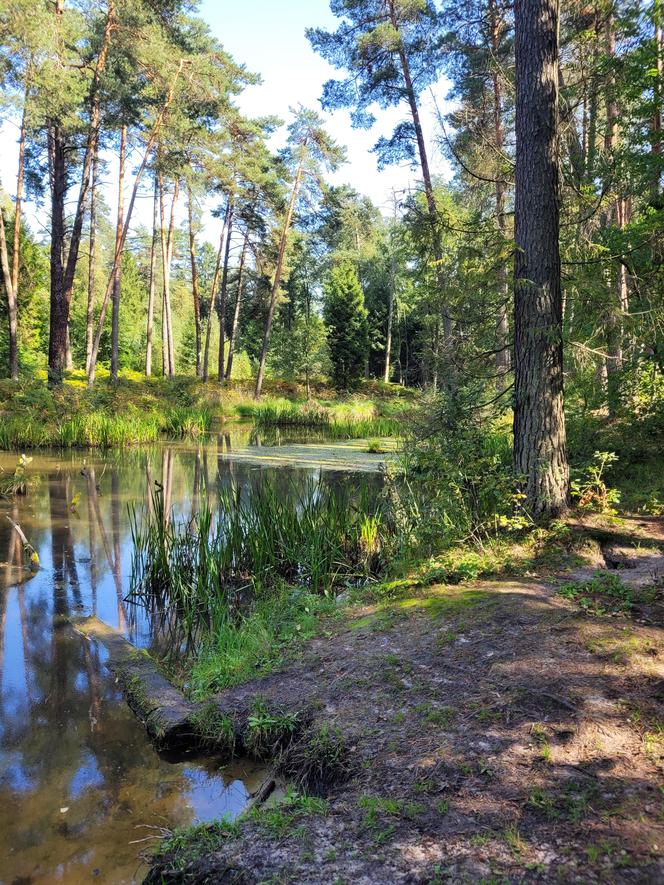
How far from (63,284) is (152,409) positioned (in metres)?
4.33

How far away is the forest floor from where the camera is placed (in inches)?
63.9

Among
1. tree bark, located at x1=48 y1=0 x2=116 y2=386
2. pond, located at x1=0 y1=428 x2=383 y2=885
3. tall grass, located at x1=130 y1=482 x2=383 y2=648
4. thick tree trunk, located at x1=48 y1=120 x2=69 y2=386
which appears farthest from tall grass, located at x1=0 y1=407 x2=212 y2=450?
tall grass, located at x1=130 y1=482 x2=383 y2=648

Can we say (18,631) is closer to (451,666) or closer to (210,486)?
(451,666)

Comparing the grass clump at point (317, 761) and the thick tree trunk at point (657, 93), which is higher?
the thick tree trunk at point (657, 93)

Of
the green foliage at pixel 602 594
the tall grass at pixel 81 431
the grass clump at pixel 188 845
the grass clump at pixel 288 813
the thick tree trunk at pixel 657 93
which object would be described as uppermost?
the thick tree trunk at pixel 657 93

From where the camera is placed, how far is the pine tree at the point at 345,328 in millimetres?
31328

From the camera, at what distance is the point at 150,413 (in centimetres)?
1661

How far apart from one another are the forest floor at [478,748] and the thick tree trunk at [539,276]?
1.07m

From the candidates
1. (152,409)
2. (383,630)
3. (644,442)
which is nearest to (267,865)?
(383,630)

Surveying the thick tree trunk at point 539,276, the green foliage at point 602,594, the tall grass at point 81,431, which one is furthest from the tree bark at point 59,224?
the green foliage at point 602,594

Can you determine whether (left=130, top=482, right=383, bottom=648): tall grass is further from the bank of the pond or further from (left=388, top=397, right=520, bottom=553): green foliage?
the bank of the pond

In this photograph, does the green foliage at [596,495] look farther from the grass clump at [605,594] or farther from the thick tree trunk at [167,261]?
the thick tree trunk at [167,261]

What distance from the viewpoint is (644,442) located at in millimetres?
6062

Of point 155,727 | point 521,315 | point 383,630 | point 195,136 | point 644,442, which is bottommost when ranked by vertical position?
point 155,727
